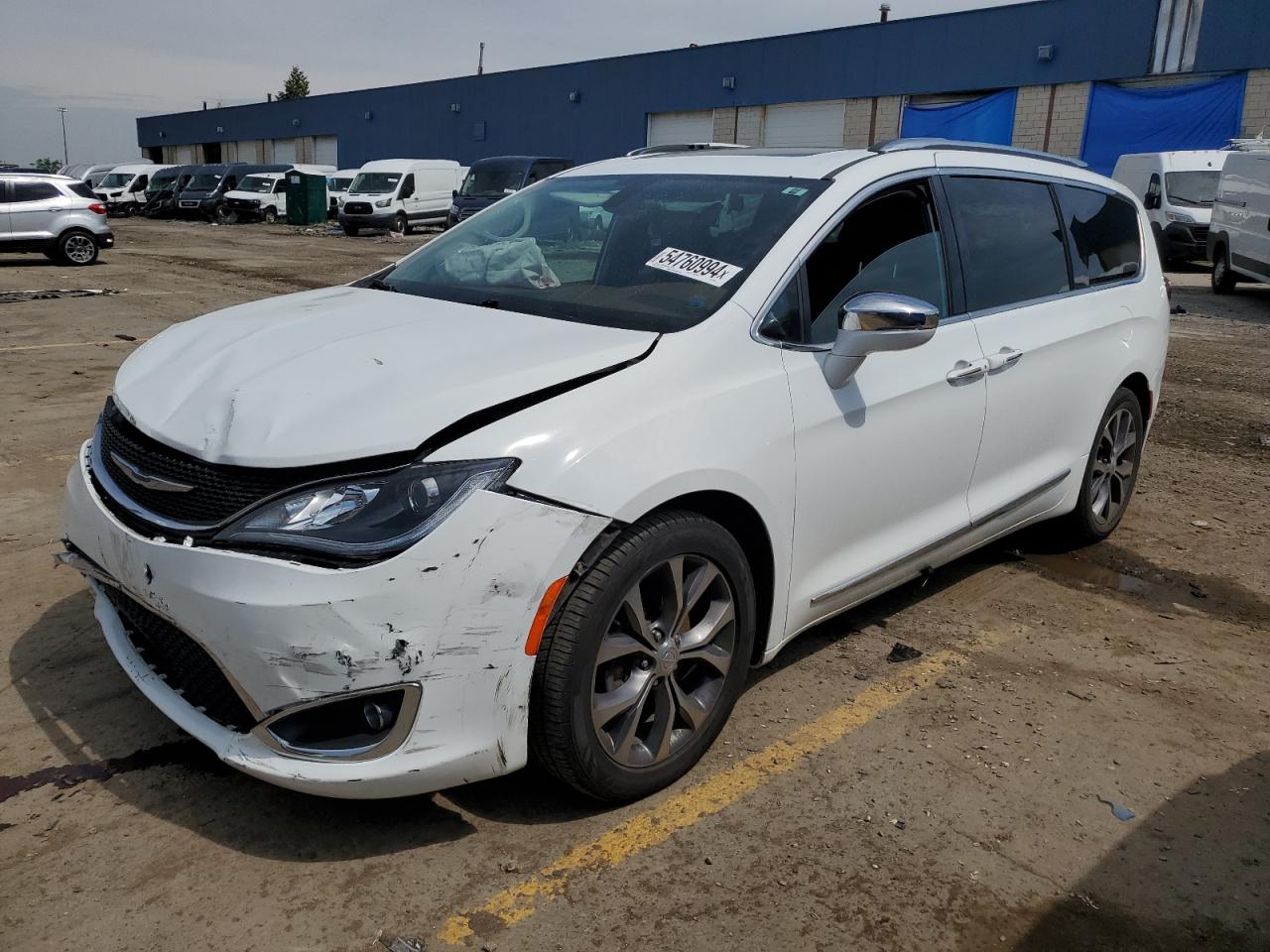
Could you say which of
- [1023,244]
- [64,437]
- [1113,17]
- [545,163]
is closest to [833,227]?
[1023,244]

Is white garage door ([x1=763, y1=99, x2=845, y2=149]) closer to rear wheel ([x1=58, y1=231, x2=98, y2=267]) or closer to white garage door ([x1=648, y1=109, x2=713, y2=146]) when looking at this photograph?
white garage door ([x1=648, y1=109, x2=713, y2=146])

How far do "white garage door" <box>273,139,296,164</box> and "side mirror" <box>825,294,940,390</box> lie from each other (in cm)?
6189

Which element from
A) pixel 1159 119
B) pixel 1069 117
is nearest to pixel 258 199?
pixel 1069 117

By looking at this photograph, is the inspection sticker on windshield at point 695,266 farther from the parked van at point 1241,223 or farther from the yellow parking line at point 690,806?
the parked van at point 1241,223

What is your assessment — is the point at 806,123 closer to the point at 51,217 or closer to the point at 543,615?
the point at 51,217

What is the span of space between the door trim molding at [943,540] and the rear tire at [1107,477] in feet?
1.08

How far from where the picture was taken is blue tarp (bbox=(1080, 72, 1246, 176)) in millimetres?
23938

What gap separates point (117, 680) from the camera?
11.0ft

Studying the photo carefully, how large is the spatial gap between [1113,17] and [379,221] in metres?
20.0

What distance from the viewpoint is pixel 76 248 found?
1902 cm

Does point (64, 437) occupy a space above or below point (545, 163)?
below

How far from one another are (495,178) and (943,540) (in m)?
23.5

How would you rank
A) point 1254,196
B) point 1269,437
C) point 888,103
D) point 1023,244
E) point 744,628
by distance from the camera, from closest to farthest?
point 744,628
point 1023,244
point 1269,437
point 1254,196
point 888,103

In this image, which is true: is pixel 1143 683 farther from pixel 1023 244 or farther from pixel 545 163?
pixel 545 163
